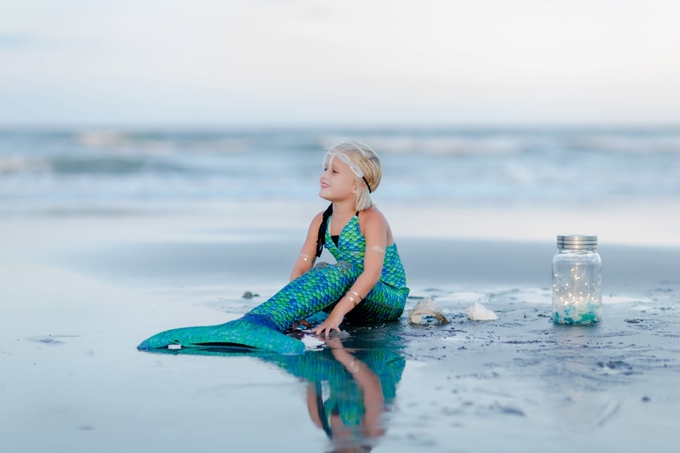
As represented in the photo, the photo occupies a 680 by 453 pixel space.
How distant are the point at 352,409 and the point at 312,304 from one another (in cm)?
149

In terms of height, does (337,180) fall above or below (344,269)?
above

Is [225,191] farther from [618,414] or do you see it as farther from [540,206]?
[618,414]

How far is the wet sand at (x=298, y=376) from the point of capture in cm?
256

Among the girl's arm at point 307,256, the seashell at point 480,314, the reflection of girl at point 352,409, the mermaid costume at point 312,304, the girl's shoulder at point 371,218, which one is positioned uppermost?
the girl's shoulder at point 371,218

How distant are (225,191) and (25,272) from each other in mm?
8845

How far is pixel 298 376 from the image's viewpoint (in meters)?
3.29

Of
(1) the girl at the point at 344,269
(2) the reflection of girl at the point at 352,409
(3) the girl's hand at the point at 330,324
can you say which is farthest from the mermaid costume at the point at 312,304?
(2) the reflection of girl at the point at 352,409

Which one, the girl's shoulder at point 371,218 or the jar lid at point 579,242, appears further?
the girl's shoulder at point 371,218

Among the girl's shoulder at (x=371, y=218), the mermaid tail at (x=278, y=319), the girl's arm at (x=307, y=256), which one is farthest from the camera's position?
the girl's arm at (x=307, y=256)

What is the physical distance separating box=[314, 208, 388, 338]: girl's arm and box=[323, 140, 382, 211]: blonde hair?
0.27 ft

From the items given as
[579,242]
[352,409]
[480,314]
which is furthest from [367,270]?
[352,409]

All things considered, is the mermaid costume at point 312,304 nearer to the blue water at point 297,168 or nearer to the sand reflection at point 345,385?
the sand reflection at point 345,385

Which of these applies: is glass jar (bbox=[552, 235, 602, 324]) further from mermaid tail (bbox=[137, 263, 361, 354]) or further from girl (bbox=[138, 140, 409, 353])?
mermaid tail (bbox=[137, 263, 361, 354])

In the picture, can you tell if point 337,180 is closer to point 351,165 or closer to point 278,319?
point 351,165
